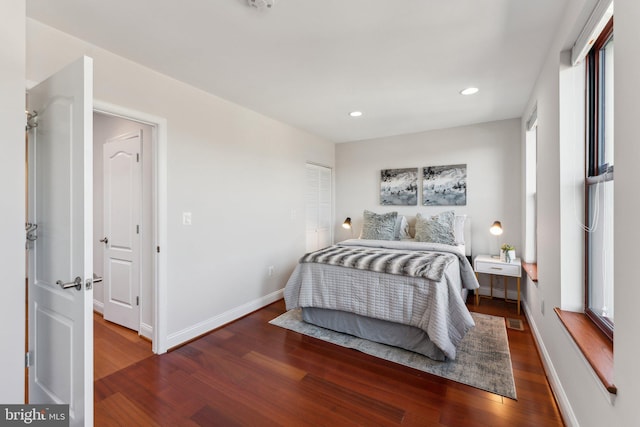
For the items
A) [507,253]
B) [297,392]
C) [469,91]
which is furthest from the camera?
[507,253]

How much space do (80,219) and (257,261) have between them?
223 centimetres

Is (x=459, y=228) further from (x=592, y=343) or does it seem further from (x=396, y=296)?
(x=592, y=343)

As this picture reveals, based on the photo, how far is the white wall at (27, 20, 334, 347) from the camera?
2084mm

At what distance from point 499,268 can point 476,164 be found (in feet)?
4.76

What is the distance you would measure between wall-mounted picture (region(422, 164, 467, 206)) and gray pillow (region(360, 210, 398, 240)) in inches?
23.6

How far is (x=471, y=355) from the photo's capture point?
7.56 ft

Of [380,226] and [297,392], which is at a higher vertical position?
[380,226]

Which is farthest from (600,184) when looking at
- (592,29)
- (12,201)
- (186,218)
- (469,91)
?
(186,218)

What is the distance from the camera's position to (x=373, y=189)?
15.3ft

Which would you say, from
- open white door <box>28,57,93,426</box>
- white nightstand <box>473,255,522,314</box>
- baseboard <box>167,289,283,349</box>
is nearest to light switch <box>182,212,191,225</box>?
baseboard <box>167,289,283,349</box>

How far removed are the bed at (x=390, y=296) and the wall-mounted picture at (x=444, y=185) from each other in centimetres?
107

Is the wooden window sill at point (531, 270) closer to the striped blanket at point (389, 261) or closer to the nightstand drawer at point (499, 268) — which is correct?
the nightstand drawer at point (499, 268)

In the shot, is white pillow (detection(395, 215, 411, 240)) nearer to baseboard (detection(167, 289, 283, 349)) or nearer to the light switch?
baseboard (detection(167, 289, 283, 349))

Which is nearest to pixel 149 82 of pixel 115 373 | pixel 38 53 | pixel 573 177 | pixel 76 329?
pixel 38 53
